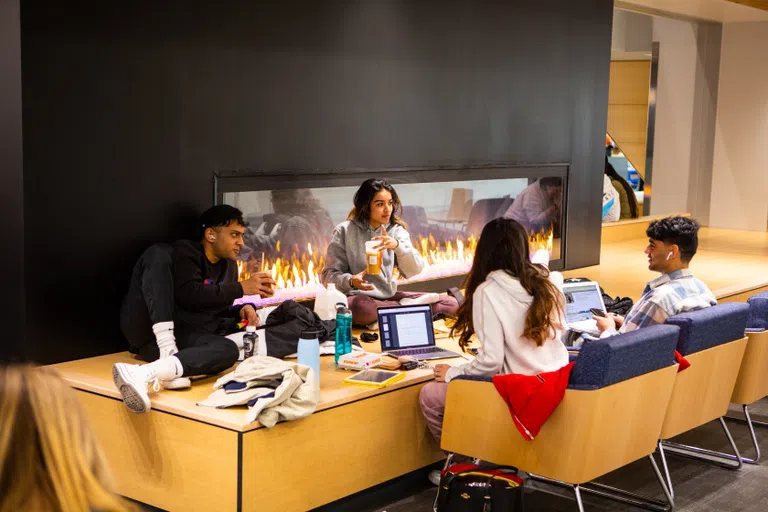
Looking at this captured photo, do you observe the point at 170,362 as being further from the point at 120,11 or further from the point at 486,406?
the point at 120,11

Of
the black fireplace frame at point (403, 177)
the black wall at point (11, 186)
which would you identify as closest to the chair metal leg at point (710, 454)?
the black fireplace frame at point (403, 177)

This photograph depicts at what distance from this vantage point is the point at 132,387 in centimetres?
405

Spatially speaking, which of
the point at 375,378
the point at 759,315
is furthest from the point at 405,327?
the point at 759,315

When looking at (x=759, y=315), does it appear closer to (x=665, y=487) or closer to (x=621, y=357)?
(x=665, y=487)

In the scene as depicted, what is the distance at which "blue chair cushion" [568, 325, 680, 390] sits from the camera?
152 inches

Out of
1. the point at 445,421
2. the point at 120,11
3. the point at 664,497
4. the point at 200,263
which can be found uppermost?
the point at 120,11

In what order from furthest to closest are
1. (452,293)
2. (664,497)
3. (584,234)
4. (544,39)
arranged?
(584,234)
(544,39)
(452,293)
(664,497)

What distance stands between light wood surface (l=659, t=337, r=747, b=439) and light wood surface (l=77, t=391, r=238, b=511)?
6.38 ft

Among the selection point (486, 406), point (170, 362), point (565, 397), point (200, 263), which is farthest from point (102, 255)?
point (565, 397)

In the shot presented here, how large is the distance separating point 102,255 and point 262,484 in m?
1.58

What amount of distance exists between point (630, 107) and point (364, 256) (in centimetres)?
758

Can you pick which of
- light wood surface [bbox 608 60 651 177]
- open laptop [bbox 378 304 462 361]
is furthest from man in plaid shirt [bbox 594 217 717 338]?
light wood surface [bbox 608 60 651 177]

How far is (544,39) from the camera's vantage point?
7613 millimetres

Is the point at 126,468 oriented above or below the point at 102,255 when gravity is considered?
below
